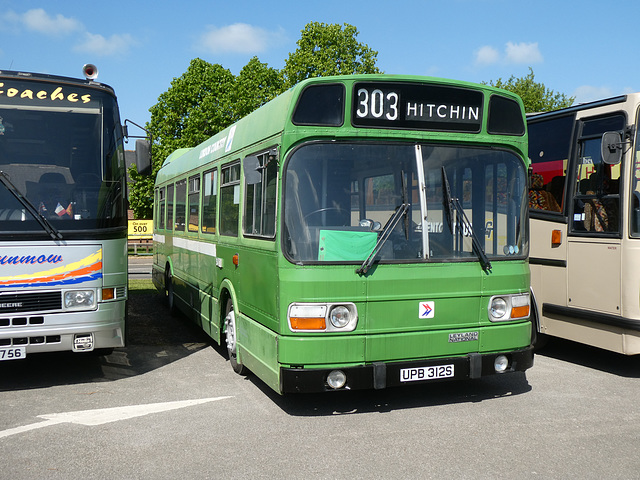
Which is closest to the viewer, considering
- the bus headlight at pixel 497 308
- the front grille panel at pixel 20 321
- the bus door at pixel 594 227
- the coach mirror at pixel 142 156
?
the bus headlight at pixel 497 308

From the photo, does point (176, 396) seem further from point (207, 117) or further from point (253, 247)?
point (207, 117)

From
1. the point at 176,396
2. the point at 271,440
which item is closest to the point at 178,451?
the point at 271,440

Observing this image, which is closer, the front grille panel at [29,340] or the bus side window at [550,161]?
the front grille panel at [29,340]

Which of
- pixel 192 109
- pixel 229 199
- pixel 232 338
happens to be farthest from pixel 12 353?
pixel 192 109

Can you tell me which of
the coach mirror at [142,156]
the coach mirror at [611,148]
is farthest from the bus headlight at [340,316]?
the coach mirror at [611,148]

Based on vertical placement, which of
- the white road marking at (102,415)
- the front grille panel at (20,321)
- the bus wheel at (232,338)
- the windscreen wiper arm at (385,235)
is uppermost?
the windscreen wiper arm at (385,235)

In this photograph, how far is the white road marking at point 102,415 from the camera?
223 inches

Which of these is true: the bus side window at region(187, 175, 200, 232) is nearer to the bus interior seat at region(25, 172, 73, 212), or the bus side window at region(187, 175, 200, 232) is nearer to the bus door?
the bus interior seat at region(25, 172, 73, 212)

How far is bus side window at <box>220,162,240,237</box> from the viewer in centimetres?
739

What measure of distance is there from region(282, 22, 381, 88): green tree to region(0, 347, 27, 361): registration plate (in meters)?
32.6

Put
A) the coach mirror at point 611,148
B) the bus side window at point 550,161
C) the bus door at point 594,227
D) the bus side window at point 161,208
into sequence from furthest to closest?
the bus side window at point 161,208 < the bus side window at point 550,161 < the bus door at point 594,227 < the coach mirror at point 611,148

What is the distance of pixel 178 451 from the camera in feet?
16.4

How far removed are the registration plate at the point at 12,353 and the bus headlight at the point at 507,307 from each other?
4.55 meters

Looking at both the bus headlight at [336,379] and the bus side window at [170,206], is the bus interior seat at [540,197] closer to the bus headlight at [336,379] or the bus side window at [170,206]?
the bus headlight at [336,379]
